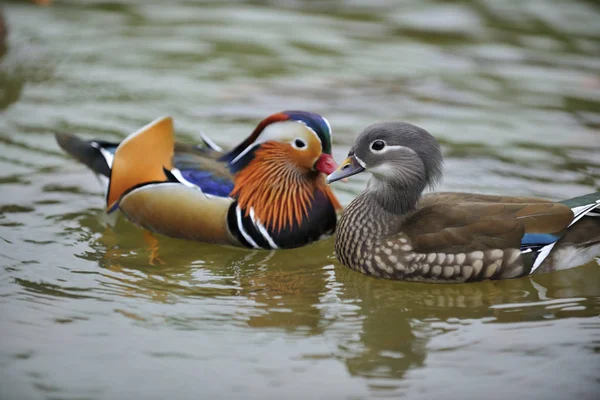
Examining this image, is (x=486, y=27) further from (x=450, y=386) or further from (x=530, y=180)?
(x=450, y=386)

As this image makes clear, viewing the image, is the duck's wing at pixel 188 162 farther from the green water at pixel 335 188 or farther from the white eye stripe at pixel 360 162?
the white eye stripe at pixel 360 162

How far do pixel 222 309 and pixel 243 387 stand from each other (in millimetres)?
813

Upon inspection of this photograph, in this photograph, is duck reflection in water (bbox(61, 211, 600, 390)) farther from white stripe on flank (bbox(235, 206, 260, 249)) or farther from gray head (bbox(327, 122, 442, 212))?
gray head (bbox(327, 122, 442, 212))

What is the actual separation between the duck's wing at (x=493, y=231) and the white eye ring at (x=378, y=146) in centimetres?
46

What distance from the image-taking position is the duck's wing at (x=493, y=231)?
496cm

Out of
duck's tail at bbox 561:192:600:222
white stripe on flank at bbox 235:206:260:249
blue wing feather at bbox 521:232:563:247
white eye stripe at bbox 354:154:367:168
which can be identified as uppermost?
white eye stripe at bbox 354:154:367:168

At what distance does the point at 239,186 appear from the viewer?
5625 mm

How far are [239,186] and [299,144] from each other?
1.54 feet

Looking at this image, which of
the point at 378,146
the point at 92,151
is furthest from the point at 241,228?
A: the point at 92,151

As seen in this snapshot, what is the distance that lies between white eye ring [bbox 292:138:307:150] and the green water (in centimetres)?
67

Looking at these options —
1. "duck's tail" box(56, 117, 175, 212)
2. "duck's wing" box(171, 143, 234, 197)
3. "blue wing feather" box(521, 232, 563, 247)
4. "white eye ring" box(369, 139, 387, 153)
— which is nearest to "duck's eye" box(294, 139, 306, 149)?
"duck's wing" box(171, 143, 234, 197)

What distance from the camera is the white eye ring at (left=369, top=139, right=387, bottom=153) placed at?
5.05 m

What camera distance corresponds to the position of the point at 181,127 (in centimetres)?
761

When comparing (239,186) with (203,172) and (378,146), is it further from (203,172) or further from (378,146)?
(378,146)
